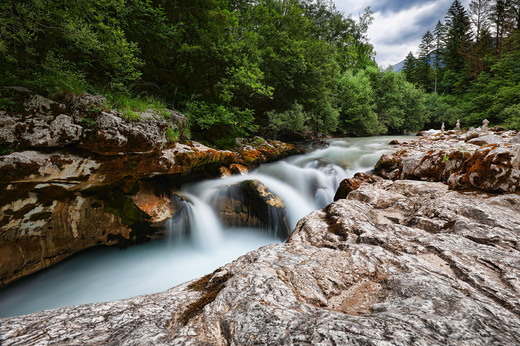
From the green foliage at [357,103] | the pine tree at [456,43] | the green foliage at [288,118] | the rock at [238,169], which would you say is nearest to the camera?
the rock at [238,169]

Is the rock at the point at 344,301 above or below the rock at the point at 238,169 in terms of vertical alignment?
below

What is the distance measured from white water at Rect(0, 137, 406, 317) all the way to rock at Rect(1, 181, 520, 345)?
3.39 meters

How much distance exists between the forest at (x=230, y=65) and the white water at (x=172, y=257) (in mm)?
3121

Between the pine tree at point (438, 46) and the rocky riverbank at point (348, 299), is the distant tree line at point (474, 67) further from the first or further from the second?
the rocky riverbank at point (348, 299)

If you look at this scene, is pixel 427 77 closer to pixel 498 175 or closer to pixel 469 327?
pixel 498 175

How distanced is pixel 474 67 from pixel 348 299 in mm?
43482

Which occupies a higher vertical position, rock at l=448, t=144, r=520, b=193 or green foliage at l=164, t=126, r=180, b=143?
green foliage at l=164, t=126, r=180, b=143

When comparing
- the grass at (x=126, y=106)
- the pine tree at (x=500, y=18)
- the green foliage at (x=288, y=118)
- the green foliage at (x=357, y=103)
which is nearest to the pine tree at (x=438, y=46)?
the pine tree at (x=500, y=18)

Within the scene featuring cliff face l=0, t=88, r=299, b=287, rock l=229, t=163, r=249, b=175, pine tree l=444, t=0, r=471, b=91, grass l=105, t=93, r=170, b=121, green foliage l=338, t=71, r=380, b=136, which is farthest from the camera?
pine tree l=444, t=0, r=471, b=91

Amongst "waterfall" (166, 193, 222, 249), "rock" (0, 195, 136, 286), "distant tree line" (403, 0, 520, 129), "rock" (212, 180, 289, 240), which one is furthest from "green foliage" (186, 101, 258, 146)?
"distant tree line" (403, 0, 520, 129)

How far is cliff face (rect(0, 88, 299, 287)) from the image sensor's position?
3.28 metres

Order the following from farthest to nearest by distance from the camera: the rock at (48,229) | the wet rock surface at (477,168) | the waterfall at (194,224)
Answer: the waterfall at (194,224)
the rock at (48,229)
the wet rock surface at (477,168)

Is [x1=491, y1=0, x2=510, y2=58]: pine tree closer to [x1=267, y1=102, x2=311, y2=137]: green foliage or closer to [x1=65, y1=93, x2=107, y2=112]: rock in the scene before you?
[x1=267, y1=102, x2=311, y2=137]: green foliage

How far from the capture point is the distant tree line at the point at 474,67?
1877 cm
